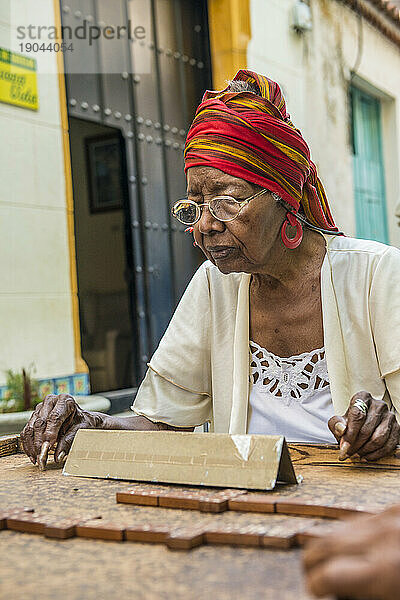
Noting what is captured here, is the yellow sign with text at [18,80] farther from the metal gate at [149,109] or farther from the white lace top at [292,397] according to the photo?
the white lace top at [292,397]

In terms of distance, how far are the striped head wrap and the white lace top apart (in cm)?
47

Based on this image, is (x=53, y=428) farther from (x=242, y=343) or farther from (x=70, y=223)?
(x=70, y=223)

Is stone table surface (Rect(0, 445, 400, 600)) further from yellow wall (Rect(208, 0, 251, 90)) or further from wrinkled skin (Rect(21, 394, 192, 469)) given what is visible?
yellow wall (Rect(208, 0, 251, 90))

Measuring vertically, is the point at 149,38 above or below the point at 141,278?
above

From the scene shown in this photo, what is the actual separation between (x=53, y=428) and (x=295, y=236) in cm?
92

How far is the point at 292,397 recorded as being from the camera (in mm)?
2299

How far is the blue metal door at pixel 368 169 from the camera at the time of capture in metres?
8.40

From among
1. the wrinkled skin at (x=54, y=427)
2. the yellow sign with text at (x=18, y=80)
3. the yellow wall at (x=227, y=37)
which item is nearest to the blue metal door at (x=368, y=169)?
the yellow wall at (x=227, y=37)

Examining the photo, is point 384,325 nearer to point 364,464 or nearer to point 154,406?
point 364,464

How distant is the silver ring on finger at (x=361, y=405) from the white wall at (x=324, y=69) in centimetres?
481

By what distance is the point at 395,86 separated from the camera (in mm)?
9172

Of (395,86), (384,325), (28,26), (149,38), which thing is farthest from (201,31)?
(384,325)

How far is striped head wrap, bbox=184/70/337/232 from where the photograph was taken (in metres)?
2.10

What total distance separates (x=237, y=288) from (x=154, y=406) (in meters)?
0.47
